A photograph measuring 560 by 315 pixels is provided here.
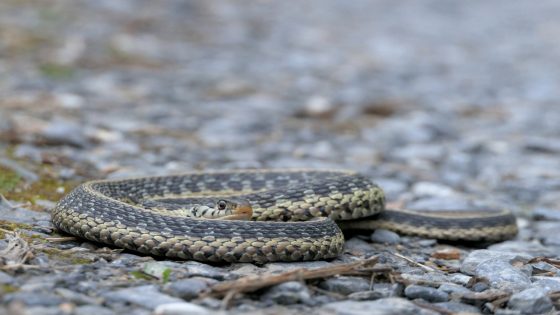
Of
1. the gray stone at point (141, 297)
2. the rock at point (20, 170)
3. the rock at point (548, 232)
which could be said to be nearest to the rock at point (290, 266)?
the gray stone at point (141, 297)

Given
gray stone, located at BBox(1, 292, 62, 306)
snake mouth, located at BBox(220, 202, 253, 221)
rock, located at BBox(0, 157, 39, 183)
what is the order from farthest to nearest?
rock, located at BBox(0, 157, 39, 183)
snake mouth, located at BBox(220, 202, 253, 221)
gray stone, located at BBox(1, 292, 62, 306)

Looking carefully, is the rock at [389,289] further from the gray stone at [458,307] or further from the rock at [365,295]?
the gray stone at [458,307]

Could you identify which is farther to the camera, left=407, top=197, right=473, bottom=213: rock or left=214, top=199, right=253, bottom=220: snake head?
left=407, top=197, right=473, bottom=213: rock

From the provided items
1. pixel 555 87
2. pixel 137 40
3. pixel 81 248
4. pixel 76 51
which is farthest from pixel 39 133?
pixel 555 87

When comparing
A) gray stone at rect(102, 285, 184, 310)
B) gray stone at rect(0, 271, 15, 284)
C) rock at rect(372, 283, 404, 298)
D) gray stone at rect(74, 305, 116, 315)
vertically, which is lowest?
rock at rect(372, 283, 404, 298)

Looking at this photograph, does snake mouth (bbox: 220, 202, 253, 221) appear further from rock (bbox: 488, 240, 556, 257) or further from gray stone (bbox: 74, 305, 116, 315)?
rock (bbox: 488, 240, 556, 257)

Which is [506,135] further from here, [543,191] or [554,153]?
[543,191]

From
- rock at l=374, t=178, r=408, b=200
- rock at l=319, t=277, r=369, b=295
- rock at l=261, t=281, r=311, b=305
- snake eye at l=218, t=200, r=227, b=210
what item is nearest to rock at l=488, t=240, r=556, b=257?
rock at l=374, t=178, r=408, b=200

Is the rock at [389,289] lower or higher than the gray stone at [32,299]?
lower
